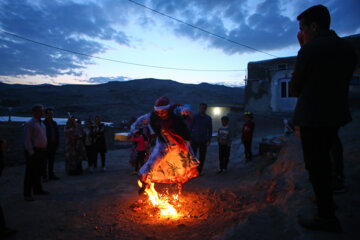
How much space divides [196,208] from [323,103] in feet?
9.31

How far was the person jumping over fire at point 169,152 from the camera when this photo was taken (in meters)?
3.78

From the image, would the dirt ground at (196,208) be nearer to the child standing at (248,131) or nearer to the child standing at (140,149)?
the child standing at (140,149)

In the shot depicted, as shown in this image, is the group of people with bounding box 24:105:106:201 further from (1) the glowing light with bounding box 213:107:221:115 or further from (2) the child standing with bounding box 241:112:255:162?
(1) the glowing light with bounding box 213:107:221:115

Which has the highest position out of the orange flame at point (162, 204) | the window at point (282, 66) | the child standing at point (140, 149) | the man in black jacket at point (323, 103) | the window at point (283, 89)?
the window at point (282, 66)

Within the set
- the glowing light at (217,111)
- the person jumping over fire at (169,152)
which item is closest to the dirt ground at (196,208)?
the person jumping over fire at (169,152)

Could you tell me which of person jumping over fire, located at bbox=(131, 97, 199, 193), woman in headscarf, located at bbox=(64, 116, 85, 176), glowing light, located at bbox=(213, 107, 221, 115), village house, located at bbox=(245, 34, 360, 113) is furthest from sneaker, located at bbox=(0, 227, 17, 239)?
glowing light, located at bbox=(213, 107, 221, 115)

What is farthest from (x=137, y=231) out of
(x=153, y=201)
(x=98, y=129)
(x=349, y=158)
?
(x=98, y=129)

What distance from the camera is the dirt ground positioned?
7.86 feet

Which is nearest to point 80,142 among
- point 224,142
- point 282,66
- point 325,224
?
point 224,142

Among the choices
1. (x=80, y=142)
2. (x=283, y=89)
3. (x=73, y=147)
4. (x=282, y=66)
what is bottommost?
(x=73, y=147)

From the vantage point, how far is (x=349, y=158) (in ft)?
12.2

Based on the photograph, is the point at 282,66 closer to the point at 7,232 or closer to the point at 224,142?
the point at 224,142

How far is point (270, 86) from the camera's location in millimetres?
17141

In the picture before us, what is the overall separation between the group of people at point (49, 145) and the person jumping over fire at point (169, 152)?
224 cm
